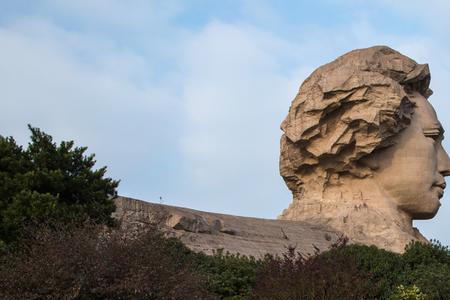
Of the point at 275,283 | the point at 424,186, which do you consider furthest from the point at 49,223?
the point at 424,186

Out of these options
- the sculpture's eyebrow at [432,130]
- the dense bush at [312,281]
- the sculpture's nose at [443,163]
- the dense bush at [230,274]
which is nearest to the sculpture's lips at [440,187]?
the sculpture's nose at [443,163]

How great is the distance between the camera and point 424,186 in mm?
27266

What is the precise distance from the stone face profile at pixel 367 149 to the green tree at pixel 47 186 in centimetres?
1056

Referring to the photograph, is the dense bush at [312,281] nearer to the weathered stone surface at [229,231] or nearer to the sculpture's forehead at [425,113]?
the weathered stone surface at [229,231]

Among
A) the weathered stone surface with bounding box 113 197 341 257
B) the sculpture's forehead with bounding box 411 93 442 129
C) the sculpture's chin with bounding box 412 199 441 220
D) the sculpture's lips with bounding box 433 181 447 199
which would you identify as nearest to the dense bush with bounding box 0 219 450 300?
the weathered stone surface with bounding box 113 197 341 257

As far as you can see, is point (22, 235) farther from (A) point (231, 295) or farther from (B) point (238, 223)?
(B) point (238, 223)

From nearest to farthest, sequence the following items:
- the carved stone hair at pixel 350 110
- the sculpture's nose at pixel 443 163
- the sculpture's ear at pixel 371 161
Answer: the carved stone hair at pixel 350 110 → the sculpture's ear at pixel 371 161 → the sculpture's nose at pixel 443 163

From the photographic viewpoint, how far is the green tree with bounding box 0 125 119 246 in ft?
49.9

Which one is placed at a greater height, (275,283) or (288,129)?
(288,129)

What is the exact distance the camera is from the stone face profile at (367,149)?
26141 millimetres

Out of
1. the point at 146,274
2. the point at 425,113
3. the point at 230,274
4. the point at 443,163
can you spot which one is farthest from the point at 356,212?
the point at 146,274

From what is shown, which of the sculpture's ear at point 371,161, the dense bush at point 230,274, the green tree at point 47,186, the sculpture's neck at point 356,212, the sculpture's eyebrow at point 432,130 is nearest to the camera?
the green tree at point 47,186

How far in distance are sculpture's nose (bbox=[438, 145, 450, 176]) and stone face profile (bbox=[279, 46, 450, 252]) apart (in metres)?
0.03

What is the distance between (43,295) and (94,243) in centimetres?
104
